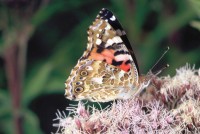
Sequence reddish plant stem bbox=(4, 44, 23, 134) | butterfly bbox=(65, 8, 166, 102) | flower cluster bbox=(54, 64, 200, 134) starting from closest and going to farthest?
flower cluster bbox=(54, 64, 200, 134), butterfly bbox=(65, 8, 166, 102), reddish plant stem bbox=(4, 44, 23, 134)

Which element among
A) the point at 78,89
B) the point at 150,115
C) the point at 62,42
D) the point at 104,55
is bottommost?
the point at 150,115

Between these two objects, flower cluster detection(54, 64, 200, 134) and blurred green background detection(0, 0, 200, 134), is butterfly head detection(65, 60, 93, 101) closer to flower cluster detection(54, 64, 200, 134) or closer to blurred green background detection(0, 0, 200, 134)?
flower cluster detection(54, 64, 200, 134)

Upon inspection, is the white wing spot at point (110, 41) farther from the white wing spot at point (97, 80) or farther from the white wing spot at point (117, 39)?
the white wing spot at point (97, 80)

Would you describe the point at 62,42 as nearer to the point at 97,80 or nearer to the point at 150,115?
the point at 97,80

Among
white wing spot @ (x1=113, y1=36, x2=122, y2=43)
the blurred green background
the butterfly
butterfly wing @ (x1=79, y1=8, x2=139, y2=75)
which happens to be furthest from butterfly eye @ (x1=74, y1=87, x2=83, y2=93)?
the blurred green background

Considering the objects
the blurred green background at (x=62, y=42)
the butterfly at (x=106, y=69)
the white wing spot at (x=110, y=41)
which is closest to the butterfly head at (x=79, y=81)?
the butterfly at (x=106, y=69)

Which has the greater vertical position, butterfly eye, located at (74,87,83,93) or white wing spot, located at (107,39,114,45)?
white wing spot, located at (107,39,114,45)

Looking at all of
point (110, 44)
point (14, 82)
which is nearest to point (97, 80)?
point (110, 44)

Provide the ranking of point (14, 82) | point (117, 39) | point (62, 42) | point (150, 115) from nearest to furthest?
point (150, 115) → point (117, 39) → point (14, 82) → point (62, 42)
